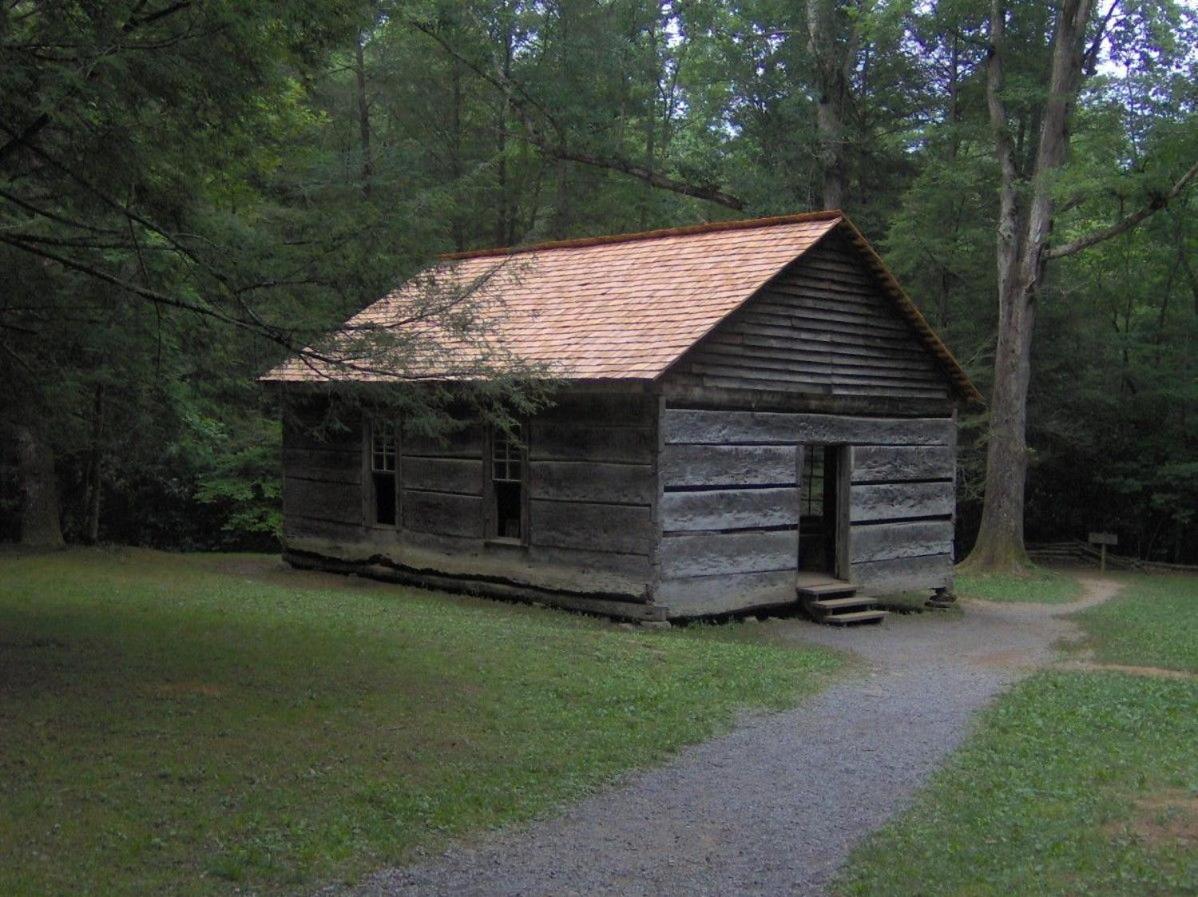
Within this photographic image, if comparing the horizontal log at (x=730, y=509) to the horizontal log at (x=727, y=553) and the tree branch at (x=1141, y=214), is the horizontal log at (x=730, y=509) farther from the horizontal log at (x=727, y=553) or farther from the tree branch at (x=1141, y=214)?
the tree branch at (x=1141, y=214)

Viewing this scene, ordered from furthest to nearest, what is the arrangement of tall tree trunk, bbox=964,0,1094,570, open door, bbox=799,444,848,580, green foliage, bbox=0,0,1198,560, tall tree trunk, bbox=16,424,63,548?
tall tree trunk, bbox=964,0,1094,570 < tall tree trunk, bbox=16,424,63,548 < open door, bbox=799,444,848,580 < green foliage, bbox=0,0,1198,560

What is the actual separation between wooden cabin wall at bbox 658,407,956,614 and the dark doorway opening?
1.85 ft

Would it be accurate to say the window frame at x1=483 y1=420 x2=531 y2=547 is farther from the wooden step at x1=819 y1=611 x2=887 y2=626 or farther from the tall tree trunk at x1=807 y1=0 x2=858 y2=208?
the tall tree trunk at x1=807 y1=0 x2=858 y2=208

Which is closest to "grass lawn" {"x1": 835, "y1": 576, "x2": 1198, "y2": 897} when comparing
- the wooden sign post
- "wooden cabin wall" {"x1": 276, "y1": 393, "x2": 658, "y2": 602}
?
"wooden cabin wall" {"x1": 276, "y1": 393, "x2": 658, "y2": 602}

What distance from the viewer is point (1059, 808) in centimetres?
749

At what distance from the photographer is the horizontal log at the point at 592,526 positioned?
15.0 metres

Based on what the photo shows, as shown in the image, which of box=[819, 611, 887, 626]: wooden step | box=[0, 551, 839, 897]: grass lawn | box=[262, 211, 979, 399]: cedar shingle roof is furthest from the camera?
box=[819, 611, 887, 626]: wooden step

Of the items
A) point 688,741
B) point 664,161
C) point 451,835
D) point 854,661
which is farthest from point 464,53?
point 451,835

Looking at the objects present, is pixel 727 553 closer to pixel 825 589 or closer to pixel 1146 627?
pixel 825 589

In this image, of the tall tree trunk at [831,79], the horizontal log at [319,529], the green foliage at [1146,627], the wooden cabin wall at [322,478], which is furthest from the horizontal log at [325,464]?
the tall tree trunk at [831,79]

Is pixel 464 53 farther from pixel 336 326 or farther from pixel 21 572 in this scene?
pixel 336 326

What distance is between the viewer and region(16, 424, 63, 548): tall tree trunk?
2211 cm

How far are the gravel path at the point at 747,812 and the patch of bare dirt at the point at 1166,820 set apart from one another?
4.53 ft

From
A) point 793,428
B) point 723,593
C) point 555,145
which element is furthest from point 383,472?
point 555,145
